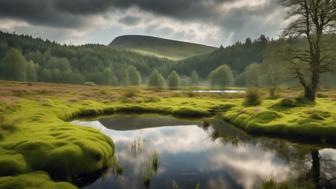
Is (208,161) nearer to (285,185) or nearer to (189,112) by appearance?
(285,185)

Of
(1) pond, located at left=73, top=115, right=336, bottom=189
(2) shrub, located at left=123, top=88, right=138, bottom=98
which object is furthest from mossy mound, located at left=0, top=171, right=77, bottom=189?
(2) shrub, located at left=123, top=88, right=138, bottom=98

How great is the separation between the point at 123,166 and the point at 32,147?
7.43 m

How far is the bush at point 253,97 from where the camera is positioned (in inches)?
2060

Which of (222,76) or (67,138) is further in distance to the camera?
(222,76)

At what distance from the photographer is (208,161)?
78.7 ft

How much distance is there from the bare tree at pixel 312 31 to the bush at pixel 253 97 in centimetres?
863

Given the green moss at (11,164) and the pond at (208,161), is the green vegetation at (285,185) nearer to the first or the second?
the pond at (208,161)

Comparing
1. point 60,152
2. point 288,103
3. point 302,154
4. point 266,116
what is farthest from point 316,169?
point 288,103

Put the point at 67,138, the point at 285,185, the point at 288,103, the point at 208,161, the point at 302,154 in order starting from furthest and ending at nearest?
1. the point at 288,103
2. the point at 302,154
3. the point at 208,161
4. the point at 67,138
5. the point at 285,185

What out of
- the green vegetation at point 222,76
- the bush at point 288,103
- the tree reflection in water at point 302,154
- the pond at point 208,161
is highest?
the green vegetation at point 222,76

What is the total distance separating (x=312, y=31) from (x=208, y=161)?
3502cm

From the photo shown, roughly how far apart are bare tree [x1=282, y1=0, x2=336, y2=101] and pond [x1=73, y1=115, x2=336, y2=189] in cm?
1850

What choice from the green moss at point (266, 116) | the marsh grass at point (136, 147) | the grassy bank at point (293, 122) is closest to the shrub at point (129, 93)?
the grassy bank at point (293, 122)

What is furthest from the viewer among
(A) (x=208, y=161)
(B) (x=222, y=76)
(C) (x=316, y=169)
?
(B) (x=222, y=76)
